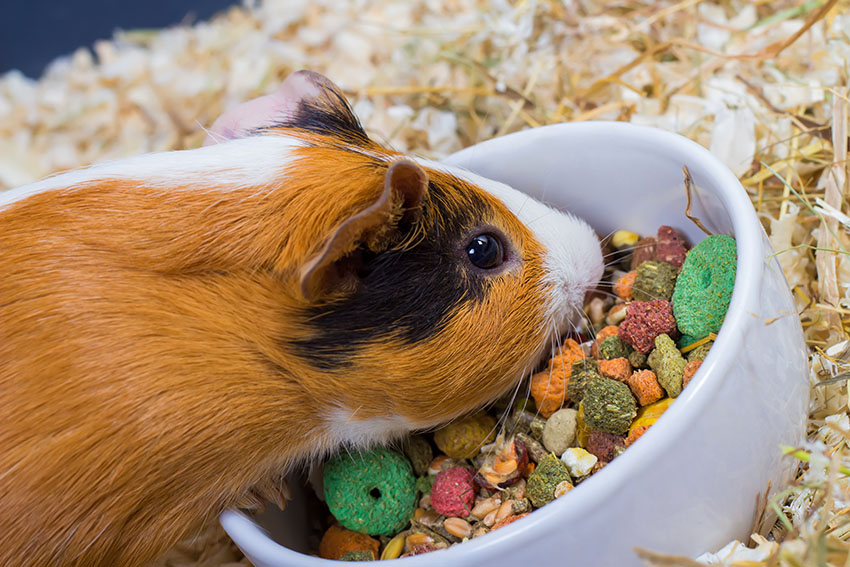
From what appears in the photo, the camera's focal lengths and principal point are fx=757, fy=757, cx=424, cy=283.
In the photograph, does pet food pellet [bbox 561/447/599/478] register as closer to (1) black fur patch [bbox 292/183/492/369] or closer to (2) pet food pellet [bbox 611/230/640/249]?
(1) black fur patch [bbox 292/183/492/369]

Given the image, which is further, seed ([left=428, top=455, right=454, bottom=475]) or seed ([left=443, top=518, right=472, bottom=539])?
seed ([left=428, top=455, right=454, bottom=475])

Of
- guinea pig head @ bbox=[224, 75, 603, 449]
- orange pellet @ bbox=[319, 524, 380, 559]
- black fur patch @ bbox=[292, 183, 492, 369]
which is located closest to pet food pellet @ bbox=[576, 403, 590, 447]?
guinea pig head @ bbox=[224, 75, 603, 449]

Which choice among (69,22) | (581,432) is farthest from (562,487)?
(69,22)

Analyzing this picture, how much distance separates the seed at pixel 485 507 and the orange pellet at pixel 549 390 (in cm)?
15

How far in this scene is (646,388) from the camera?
94cm

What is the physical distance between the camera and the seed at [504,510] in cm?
95

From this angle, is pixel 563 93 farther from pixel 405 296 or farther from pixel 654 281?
pixel 405 296

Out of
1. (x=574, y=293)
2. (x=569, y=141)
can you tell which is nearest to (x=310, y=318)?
(x=574, y=293)

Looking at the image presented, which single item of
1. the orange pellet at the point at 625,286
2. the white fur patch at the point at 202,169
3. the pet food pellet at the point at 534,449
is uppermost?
the white fur patch at the point at 202,169

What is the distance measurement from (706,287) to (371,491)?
1.69 feet

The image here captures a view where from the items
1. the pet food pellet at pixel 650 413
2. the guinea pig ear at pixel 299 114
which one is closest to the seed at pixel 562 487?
the pet food pellet at pixel 650 413

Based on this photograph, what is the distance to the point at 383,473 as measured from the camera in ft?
3.38

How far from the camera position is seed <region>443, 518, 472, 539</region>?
0.97 m

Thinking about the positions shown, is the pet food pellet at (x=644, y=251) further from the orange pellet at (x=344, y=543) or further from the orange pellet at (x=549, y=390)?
the orange pellet at (x=344, y=543)
